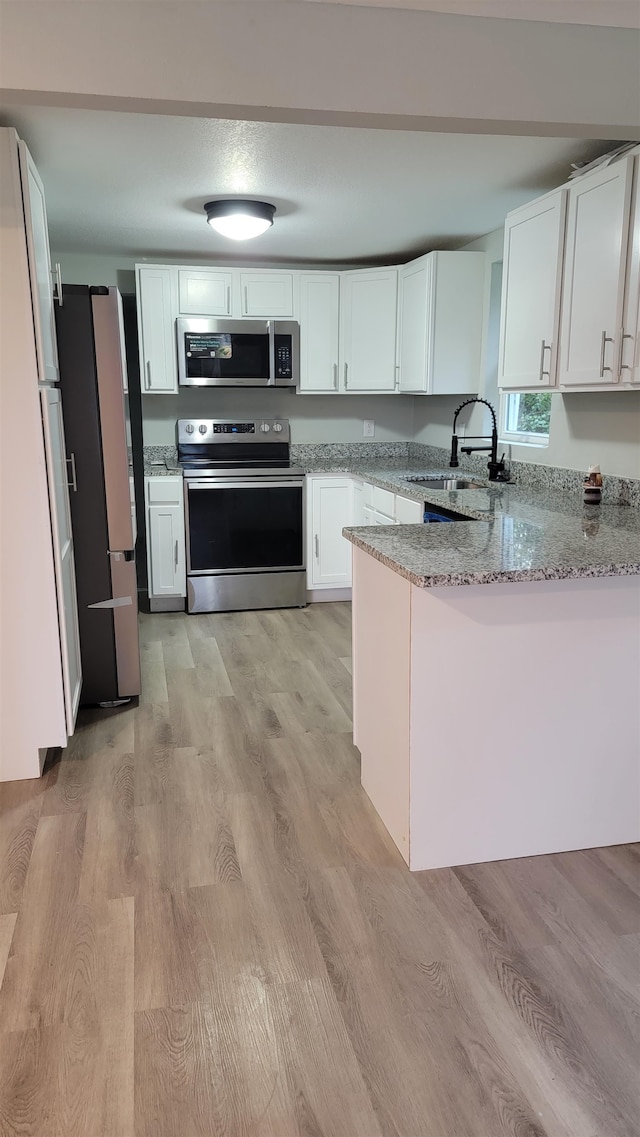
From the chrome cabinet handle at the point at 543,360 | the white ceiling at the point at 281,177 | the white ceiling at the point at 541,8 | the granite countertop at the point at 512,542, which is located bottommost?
the granite countertop at the point at 512,542

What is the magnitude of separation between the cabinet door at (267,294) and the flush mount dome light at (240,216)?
1.06 m

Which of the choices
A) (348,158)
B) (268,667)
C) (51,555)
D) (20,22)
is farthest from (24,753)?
(348,158)

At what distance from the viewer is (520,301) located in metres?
3.29

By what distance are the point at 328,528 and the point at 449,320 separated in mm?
1497

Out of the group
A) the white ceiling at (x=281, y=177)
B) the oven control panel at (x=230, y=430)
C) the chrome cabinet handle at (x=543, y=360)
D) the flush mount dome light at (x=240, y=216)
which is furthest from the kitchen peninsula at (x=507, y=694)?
the oven control panel at (x=230, y=430)

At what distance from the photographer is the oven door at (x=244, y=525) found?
15.6 ft

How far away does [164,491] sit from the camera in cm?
472

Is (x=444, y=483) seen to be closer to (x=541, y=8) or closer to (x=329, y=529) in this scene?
(x=329, y=529)

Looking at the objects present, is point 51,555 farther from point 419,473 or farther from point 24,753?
point 419,473

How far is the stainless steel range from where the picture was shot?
15.7 feet

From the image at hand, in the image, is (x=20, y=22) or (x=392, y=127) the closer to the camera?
(x=20, y=22)

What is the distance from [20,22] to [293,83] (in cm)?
69

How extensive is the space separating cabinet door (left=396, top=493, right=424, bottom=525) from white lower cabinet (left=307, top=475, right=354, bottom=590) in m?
0.94

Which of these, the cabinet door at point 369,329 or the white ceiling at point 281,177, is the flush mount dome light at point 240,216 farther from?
the cabinet door at point 369,329
